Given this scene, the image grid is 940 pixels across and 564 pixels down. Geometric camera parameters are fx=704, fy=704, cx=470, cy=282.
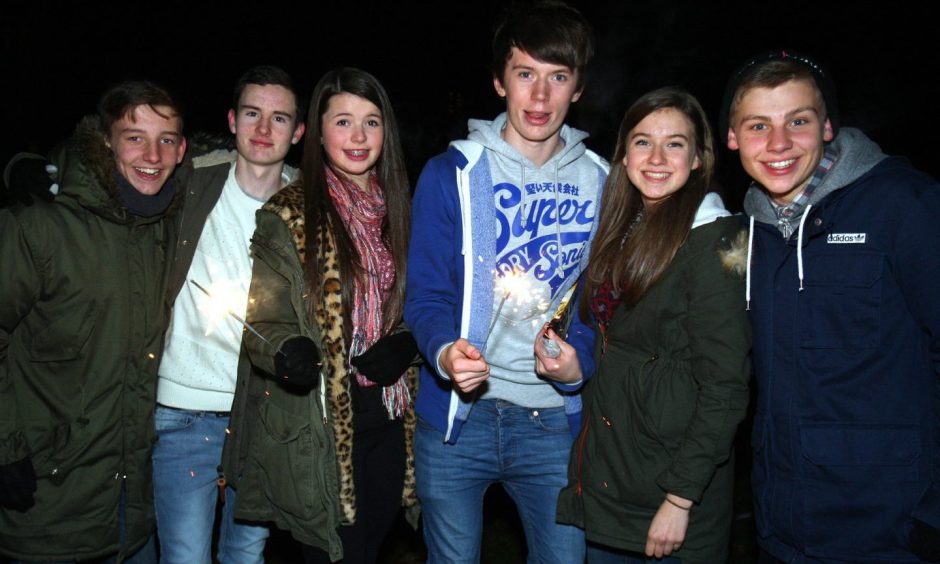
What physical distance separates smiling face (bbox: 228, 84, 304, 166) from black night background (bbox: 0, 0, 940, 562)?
3.62 m

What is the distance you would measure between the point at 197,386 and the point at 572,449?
178 centimetres

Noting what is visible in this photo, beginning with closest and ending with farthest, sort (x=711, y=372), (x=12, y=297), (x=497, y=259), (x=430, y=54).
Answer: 1. (x=711, y=372)
2. (x=12, y=297)
3. (x=497, y=259)
4. (x=430, y=54)

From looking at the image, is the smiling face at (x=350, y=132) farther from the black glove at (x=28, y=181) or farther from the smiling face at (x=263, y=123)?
the black glove at (x=28, y=181)

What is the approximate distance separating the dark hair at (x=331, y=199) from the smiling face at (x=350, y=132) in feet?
0.10

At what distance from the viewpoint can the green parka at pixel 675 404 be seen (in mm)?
2553

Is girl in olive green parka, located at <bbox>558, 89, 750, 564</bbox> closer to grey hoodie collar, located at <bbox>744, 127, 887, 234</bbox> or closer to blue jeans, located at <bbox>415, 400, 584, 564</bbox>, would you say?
blue jeans, located at <bbox>415, 400, 584, 564</bbox>

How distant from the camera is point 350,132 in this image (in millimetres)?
3229

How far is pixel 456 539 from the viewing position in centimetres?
307

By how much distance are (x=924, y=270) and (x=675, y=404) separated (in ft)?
3.05

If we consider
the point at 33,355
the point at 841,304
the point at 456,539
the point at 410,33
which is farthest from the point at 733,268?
the point at 410,33

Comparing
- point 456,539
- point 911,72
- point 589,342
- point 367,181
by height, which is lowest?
point 456,539

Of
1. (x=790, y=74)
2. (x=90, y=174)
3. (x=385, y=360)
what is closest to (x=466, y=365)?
(x=385, y=360)

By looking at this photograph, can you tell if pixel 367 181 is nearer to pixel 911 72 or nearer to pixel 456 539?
pixel 456 539

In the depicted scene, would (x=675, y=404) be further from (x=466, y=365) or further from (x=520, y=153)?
(x=520, y=153)
